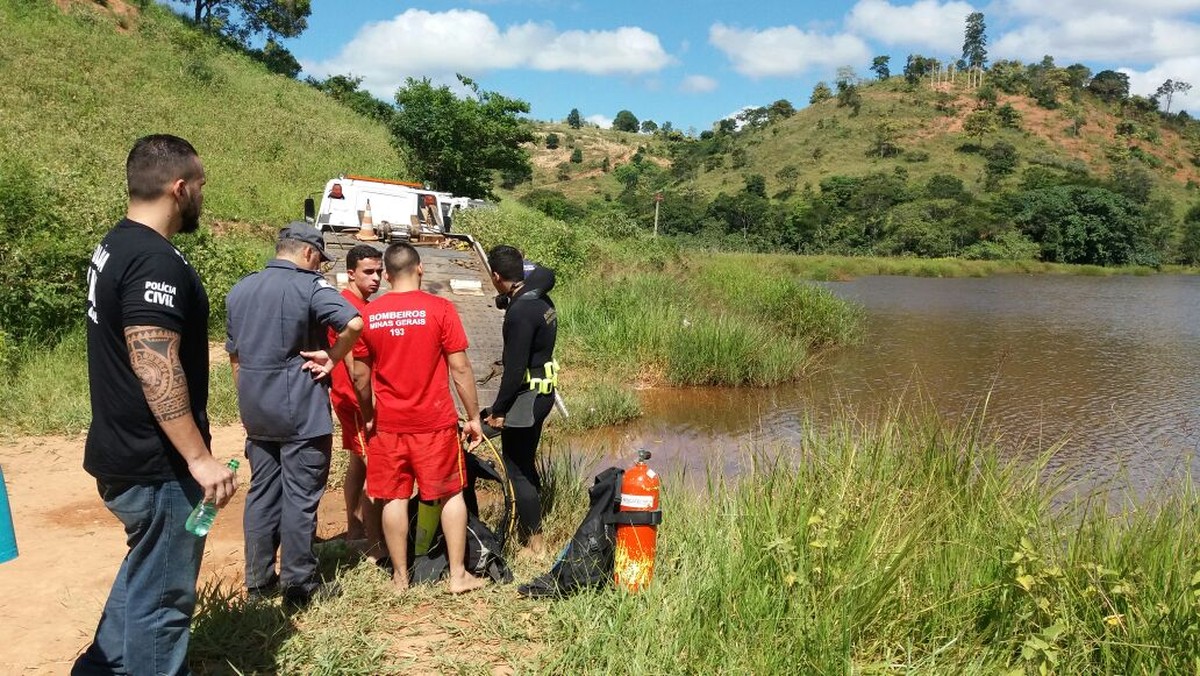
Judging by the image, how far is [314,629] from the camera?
11.2 ft

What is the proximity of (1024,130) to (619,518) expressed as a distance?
9412 cm

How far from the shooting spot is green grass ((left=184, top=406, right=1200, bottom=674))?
9.87 ft

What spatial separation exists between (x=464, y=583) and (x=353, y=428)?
1184 millimetres

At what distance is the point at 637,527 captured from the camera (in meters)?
3.77

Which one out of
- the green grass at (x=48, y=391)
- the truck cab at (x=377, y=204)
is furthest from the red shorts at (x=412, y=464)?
the truck cab at (x=377, y=204)

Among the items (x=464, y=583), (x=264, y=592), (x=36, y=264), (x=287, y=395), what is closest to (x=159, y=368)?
(x=287, y=395)

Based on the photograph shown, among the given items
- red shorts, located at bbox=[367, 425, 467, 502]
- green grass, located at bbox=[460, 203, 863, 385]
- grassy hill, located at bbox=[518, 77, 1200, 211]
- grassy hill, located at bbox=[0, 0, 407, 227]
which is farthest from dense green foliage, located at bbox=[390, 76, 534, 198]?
grassy hill, located at bbox=[518, 77, 1200, 211]

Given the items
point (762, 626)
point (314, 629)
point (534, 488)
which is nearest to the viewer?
point (762, 626)

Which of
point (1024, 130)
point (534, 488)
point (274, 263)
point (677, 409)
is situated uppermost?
point (1024, 130)

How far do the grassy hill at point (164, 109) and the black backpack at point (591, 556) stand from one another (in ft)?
30.8

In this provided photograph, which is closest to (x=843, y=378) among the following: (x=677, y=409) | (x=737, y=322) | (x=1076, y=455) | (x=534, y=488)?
(x=737, y=322)

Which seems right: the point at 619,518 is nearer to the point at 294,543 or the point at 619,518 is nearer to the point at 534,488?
the point at 534,488

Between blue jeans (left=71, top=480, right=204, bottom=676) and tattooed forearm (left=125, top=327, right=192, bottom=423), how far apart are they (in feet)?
0.89

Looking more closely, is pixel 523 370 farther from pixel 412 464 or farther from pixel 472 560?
pixel 472 560
